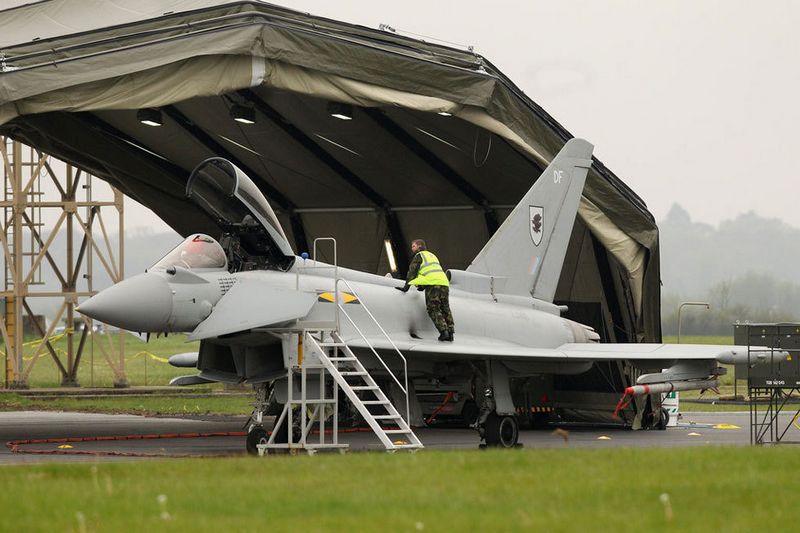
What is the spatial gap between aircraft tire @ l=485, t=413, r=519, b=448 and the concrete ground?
295mm

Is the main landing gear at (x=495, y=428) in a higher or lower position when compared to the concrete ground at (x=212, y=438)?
higher

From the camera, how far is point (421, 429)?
68.0ft

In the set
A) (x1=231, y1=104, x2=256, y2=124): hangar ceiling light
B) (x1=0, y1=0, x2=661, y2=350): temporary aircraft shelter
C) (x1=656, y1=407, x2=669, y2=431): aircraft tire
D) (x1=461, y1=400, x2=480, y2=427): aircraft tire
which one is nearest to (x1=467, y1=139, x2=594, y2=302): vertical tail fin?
(x1=0, y1=0, x2=661, y2=350): temporary aircraft shelter

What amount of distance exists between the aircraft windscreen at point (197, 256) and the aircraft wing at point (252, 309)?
538 millimetres

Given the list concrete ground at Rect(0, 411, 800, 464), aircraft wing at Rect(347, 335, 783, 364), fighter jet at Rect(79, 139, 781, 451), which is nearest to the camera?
fighter jet at Rect(79, 139, 781, 451)

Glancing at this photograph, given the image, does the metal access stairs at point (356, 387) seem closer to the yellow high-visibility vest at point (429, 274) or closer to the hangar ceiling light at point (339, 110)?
the yellow high-visibility vest at point (429, 274)

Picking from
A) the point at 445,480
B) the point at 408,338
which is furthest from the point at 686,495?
the point at 408,338

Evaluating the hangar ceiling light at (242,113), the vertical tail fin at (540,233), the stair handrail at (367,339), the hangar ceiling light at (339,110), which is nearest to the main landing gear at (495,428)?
the stair handrail at (367,339)

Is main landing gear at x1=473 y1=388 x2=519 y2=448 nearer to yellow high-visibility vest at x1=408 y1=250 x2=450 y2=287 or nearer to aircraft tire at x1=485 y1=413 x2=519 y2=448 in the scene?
aircraft tire at x1=485 y1=413 x2=519 y2=448

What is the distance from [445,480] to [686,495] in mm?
1641

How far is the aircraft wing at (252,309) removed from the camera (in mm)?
13984

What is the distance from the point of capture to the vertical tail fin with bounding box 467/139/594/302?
18391 mm

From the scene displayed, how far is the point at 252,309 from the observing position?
1413cm

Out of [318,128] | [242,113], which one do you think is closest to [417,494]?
[242,113]
